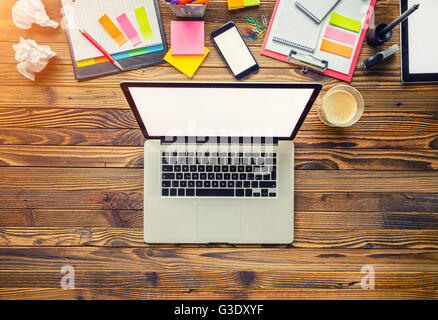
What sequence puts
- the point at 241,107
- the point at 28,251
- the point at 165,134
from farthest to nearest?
the point at 28,251 < the point at 165,134 < the point at 241,107

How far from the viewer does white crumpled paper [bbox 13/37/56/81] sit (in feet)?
3.03

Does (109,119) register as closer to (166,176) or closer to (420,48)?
(166,176)

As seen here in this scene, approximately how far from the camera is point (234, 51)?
948 mm

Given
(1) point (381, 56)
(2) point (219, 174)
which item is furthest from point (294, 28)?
(2) point (219, 174)

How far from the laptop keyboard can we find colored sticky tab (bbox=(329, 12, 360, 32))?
47cm

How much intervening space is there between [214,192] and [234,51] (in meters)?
0.45

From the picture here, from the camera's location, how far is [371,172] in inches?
37.7

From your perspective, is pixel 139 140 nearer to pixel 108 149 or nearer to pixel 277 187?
pixel 108 149

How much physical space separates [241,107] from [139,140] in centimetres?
40

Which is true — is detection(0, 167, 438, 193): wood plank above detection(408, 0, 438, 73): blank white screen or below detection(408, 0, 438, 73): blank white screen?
below

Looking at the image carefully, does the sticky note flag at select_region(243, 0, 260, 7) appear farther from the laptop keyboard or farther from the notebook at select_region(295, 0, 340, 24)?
the laptop keyboard

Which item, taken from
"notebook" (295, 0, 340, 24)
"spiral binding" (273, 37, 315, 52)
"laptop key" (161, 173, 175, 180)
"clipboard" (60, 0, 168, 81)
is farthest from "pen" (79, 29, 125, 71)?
"notebook" (295, 0, 340, 24)

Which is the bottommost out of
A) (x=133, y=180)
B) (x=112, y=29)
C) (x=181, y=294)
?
(x=181, y=294)

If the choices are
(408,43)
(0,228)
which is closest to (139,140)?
(0,228)
